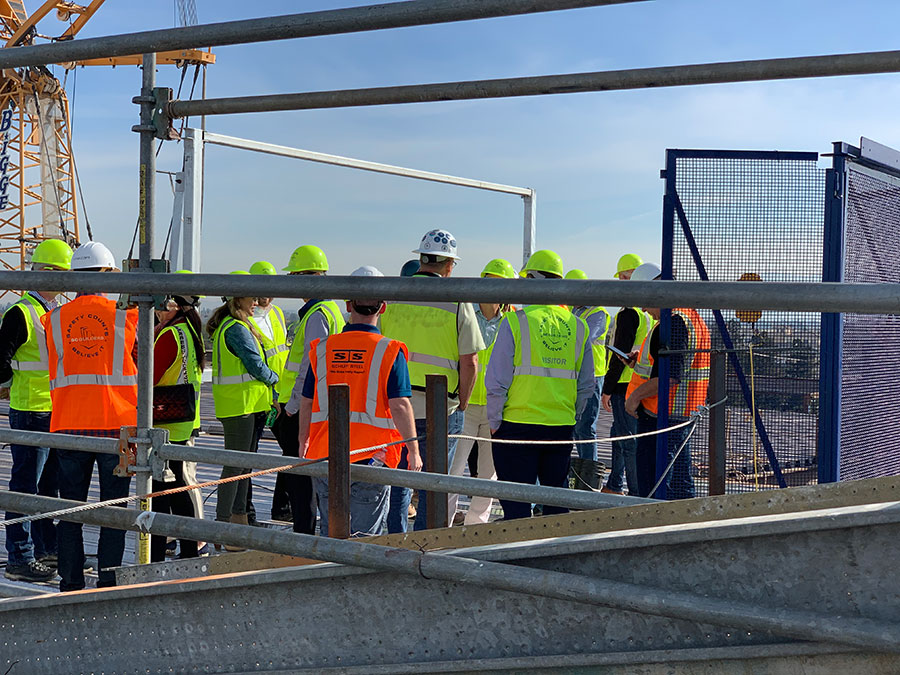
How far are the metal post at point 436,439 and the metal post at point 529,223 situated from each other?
1103 centimetres

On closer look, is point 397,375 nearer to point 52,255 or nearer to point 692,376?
point 692,376

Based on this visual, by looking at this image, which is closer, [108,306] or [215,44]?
[215,44]

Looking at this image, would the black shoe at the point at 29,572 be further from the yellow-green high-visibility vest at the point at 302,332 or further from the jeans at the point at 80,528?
the yellow-green high-visibility vest at the point at 302,332

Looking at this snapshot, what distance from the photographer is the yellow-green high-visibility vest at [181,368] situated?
571cm

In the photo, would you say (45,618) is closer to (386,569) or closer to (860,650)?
(386,569)

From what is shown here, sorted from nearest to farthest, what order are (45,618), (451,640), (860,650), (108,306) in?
(860,650) < (451,640) < (45,618) < (108,306)

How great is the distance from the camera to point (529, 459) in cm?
587

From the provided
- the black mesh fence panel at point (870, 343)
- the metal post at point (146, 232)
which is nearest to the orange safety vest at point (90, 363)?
the metal post at point (146, 232)

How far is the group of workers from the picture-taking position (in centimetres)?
468

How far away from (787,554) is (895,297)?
0.62m

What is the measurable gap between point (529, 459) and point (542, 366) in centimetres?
60

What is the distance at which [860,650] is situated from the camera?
77.3 inches

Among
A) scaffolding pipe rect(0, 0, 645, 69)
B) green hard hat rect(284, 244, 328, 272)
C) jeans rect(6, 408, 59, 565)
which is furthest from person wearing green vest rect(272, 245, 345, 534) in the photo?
scaffolding pipe rect(0, 0, 645, 69)

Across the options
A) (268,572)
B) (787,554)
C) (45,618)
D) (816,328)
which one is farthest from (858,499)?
(816,328)
